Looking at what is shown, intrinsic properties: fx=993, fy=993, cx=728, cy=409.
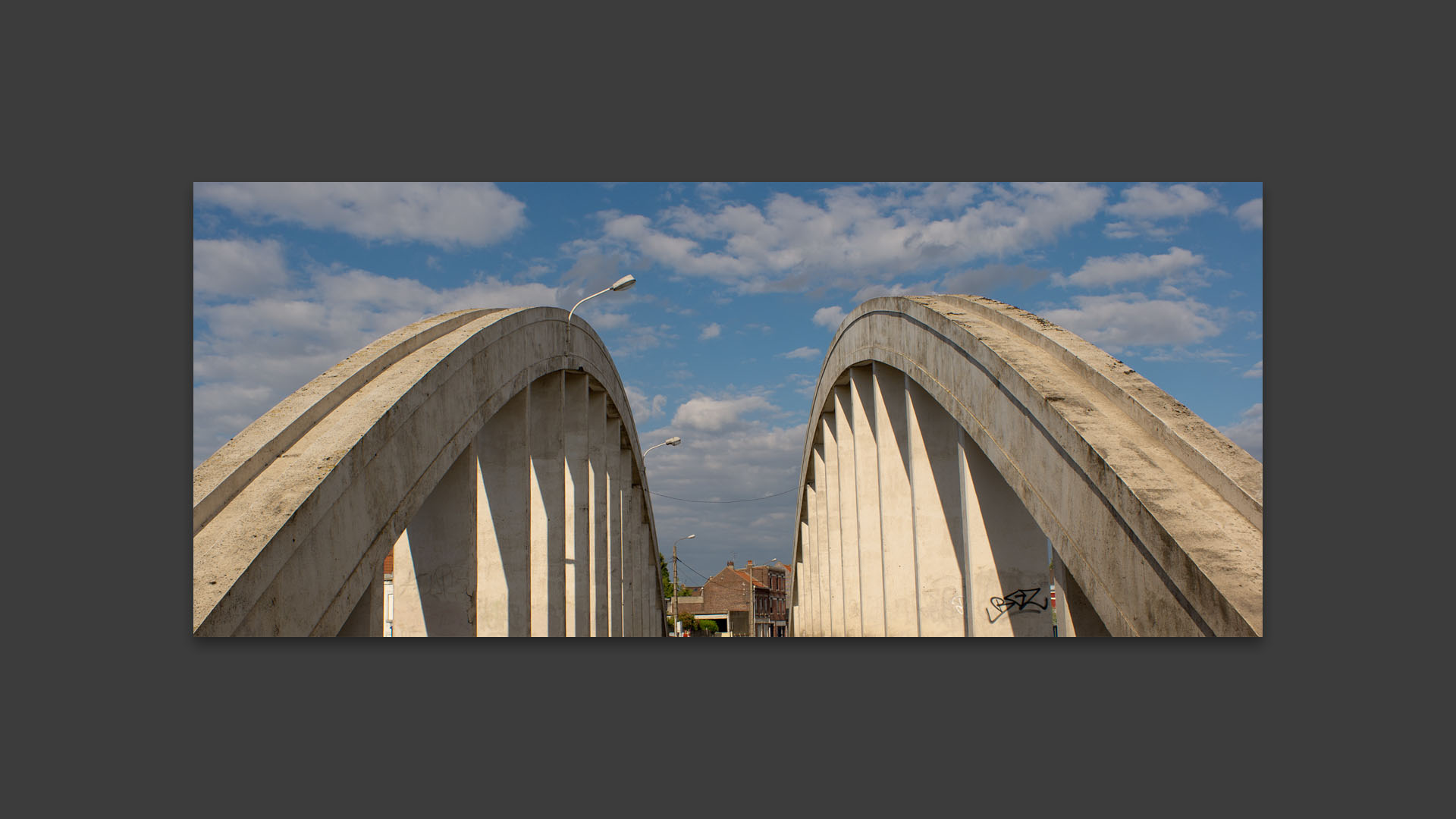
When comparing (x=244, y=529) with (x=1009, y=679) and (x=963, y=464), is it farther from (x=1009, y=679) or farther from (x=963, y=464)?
(x=963, y=464)

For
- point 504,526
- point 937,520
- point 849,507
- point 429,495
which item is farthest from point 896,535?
point 429,495

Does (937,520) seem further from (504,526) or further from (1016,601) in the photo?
(504,526)

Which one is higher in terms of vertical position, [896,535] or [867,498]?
[867,498]

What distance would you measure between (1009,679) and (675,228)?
4.08m

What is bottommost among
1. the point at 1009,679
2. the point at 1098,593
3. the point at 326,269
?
the point at 1009,679

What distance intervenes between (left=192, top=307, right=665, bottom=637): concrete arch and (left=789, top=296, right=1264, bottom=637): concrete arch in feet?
14.9

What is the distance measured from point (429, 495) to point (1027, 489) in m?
5.76

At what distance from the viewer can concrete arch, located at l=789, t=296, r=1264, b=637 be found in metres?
5.77

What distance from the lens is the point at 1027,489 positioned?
7.79 meters

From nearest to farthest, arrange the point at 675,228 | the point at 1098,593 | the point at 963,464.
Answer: the point at 1098,593 < the point at 675,228 < the point at 963,464

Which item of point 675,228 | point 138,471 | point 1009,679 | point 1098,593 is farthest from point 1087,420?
point 138,471

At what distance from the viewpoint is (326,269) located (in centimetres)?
733

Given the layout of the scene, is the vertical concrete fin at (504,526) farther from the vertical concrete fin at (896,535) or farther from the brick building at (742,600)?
the brick building at (742,600)

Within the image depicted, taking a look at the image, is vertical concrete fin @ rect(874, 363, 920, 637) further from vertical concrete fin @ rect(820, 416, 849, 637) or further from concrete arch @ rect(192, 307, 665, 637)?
concrete arch @ rect(192, 307, 665, 637)
